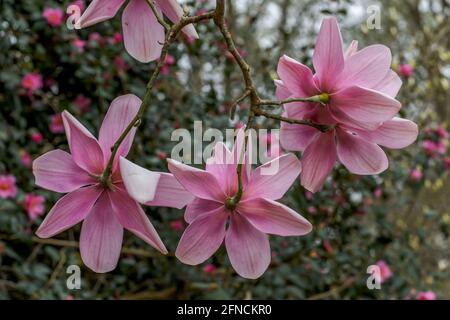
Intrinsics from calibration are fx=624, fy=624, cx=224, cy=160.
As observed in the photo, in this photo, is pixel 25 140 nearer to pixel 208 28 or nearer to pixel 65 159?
pixel 208 28

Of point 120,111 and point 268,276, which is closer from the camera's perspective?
point 120,111

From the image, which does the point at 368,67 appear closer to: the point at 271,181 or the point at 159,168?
the point at 271,181

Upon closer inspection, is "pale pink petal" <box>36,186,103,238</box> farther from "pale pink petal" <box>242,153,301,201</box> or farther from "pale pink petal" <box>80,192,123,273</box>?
"pale pink petal" <box>242,153,301,201</box>

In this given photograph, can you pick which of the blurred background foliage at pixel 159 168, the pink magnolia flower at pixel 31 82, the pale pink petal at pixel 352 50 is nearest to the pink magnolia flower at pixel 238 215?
the pale pink petal at pixel 352 50

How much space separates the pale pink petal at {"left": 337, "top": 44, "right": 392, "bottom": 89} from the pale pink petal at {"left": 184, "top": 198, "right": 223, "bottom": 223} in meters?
0.14

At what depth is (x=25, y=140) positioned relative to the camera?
5.59ft

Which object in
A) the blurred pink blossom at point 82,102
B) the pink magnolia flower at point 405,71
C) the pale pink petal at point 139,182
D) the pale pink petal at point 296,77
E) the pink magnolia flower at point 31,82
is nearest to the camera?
the pale pink petal at point 139,182

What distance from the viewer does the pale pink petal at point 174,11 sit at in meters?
0.57

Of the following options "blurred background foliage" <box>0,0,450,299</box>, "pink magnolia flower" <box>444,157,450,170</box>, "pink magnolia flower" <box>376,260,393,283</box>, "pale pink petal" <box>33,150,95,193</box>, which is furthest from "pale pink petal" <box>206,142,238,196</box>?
"pink magnolia flower" <box>444,157,450,170</box>

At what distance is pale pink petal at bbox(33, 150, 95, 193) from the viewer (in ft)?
1.70

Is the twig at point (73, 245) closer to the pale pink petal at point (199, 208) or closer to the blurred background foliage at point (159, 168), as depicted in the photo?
the blurred background foliage at point (159, 168)

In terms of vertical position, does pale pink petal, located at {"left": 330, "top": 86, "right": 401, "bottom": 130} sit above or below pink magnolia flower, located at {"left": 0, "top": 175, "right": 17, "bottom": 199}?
below
